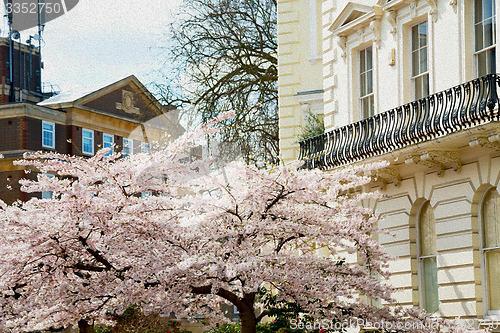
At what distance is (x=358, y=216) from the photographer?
1623cm

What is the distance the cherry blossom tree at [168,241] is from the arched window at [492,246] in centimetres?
367

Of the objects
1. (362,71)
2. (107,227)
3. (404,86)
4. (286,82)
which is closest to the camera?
(107,227)

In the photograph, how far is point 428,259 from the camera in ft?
69.1

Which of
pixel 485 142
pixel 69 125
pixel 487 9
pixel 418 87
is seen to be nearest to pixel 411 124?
pixel 418 87

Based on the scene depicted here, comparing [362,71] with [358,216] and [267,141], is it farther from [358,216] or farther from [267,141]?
[358,216]

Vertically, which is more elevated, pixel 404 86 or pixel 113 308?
pixel 404 86

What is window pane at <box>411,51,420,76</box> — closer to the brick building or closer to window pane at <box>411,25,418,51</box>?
window pane at <box>411,25,418,51</box>

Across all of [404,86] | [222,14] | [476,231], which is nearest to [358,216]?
[476,231]

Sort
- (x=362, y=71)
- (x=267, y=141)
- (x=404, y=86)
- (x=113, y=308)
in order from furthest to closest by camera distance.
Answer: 1. (x=267, y=141)
2. (x=362, y=71)
3. (x=404, y=86)
4. (x=113, y=308)

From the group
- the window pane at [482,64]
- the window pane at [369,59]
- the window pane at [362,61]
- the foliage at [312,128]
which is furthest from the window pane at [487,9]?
the foliage at [312,128]

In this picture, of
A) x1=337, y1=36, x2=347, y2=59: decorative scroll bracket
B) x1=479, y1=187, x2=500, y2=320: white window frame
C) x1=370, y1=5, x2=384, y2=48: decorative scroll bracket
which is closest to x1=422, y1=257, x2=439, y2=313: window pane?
x1=479, y1=187, x2=500, y2=320: white window frame

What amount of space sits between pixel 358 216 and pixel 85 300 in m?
5.42

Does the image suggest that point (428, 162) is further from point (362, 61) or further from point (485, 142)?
point (362, 61)

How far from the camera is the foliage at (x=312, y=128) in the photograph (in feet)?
86.4
